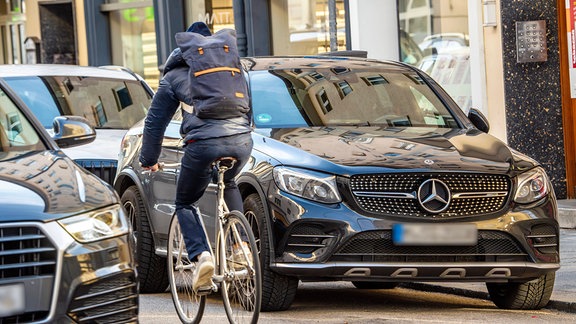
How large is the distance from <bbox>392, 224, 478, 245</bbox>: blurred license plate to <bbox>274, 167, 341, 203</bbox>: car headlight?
0.41 meters

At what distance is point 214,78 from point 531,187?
2.33 m

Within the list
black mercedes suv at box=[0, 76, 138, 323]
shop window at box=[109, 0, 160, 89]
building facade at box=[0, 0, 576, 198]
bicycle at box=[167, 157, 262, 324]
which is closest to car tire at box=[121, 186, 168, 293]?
bicycle at box=[167, 157, 262, 324]

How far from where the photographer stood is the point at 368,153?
916cm

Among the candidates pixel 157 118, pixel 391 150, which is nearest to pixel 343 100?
pixel 391 150

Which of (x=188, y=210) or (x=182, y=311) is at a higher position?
(x=188, y=210)

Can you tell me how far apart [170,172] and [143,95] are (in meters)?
4.89

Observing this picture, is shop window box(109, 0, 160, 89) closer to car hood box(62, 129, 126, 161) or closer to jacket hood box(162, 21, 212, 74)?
car hood box(62, 129, 126, 161)

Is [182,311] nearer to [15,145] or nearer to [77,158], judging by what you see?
[15,145]

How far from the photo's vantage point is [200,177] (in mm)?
8109

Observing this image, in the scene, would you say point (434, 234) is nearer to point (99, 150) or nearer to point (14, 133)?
point (14, 133)

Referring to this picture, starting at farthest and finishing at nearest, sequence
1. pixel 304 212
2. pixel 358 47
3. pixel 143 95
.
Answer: pixel 358 47 < pixel 143 95 < pixel 304 212

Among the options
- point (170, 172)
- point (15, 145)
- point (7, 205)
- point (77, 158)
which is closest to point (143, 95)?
point (77, 158)

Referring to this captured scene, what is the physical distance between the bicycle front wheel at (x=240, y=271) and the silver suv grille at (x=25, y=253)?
67.9 inches

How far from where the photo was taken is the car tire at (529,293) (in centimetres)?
945
